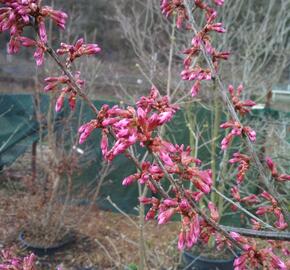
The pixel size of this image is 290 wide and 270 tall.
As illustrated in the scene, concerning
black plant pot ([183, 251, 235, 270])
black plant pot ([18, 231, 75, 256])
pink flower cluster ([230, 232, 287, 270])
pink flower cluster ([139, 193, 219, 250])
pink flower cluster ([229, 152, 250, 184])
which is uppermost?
pink flower cluster ([139, 193, 219, 250])

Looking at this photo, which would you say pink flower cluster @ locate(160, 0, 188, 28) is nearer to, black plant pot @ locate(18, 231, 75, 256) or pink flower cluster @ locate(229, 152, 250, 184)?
pink flower cluster @ locate(229, 152, 250, 184)

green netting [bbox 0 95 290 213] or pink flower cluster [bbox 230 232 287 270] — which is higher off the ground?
pink flower cluster [bbox 230 232 287 270]

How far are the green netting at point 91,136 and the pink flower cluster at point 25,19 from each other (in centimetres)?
409

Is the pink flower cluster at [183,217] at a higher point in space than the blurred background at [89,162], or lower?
higher

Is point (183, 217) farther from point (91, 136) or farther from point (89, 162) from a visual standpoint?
point (91, 136)

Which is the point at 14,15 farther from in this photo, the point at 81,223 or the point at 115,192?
the point at 115,192

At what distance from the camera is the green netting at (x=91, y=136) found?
5.62 meters

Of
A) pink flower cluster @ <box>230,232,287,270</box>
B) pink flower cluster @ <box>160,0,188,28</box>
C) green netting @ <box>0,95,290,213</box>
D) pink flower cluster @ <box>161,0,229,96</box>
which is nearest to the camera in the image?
pink flower cluster @ <box>230,232,287,270</box>

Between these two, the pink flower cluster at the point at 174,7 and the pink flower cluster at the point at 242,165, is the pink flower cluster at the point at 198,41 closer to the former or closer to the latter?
the pink flower cluster at the point at 174,7

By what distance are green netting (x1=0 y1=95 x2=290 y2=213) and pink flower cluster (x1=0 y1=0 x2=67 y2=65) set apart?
4.09 m

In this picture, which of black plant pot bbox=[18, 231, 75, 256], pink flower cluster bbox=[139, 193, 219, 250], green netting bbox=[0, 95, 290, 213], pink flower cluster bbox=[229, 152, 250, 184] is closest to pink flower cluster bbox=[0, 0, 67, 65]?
pink flower cluster bbox=[139, 193, 219, 250]

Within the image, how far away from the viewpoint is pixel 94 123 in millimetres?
1248

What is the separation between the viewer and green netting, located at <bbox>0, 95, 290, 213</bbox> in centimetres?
562

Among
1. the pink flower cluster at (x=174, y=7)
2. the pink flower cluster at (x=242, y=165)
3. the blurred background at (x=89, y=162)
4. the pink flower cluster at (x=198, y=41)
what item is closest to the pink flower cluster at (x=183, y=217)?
the pink flower cluster at (x=242, y=165)
